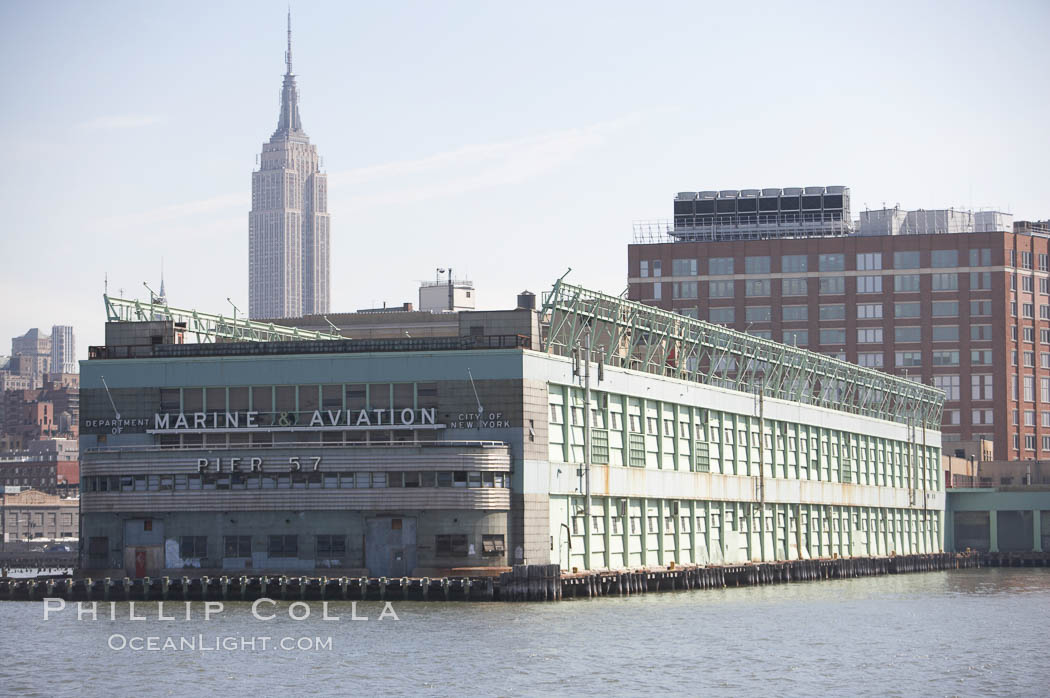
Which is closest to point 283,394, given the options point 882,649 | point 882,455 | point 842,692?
point 882,649

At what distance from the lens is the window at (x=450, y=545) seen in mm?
99438

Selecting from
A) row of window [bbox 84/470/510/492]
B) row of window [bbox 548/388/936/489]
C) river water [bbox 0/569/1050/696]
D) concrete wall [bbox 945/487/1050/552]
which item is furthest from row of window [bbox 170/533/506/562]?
concrete wall [bbox 945/487/1050/552]

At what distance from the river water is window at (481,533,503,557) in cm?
604

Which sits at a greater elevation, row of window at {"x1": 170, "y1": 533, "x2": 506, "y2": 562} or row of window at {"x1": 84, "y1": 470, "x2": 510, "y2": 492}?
row of window at {"x1": 84, "y1": 470, "x2": 510, "y2": 492}

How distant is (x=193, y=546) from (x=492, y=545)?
17947mm

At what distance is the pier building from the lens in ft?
328

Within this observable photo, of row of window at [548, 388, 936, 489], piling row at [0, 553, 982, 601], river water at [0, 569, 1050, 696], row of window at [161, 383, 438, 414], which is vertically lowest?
river water at [0, 569, 1050, 696]

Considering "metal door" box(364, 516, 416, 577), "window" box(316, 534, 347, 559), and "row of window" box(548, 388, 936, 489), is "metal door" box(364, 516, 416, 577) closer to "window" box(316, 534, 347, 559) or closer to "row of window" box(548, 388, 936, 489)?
"window" box(316, 534, 347, 559)

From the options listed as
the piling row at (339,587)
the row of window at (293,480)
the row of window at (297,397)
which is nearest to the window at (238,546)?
the row of window at (293,480)

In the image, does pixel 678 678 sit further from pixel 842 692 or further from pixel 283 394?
pixel 283 394

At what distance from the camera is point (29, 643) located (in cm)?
7650

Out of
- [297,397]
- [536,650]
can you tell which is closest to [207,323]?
[297,397]

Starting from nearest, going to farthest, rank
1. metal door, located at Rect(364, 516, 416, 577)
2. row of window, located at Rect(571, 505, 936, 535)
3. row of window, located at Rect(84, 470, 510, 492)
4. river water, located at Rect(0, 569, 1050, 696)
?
river water, located at Rect(0, 569, 1050, 696) → row of window, located at Rect(84, 470, 510, 492) → metal door, located at Rect(364, 516, 416, 577) → row of window, located at Rect(571, 505, 936, 535)

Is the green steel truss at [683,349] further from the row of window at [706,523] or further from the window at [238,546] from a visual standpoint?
the window at [238,546]
